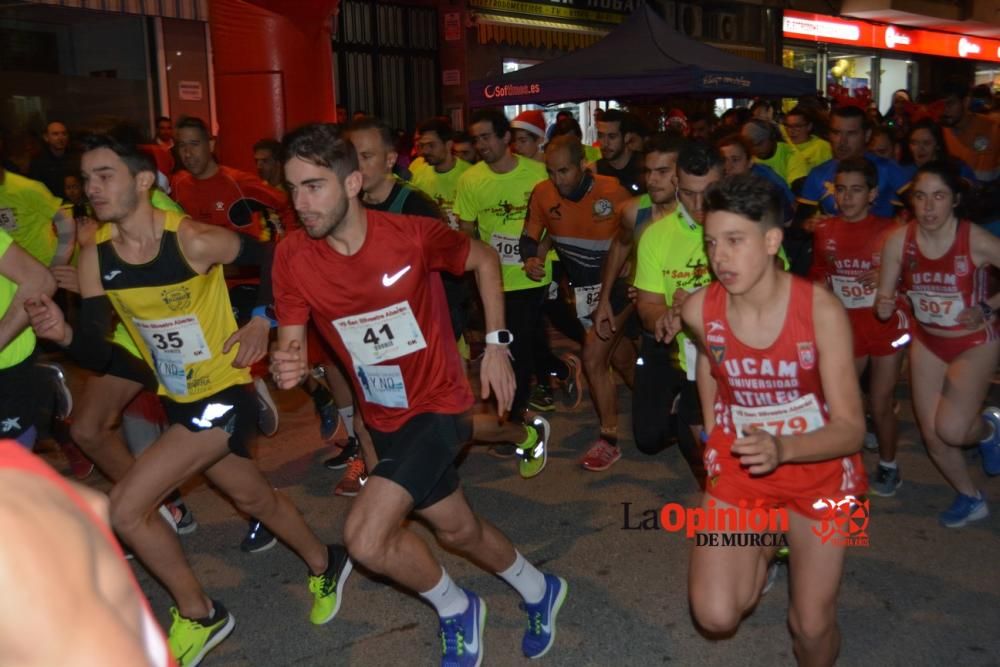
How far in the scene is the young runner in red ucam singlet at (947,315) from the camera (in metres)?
4.93

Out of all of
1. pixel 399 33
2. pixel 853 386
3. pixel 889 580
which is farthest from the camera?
pixel 399 33

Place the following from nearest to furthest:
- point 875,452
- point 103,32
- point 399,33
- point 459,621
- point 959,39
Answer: point 459,621
point 875,452
point 103,32
point 399,33
point 959,39

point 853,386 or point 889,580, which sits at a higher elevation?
point 853,386

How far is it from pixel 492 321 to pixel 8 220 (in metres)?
4.44

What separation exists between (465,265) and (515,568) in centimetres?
117

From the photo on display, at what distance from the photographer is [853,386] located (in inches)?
122

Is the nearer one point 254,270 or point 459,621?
point 459,621

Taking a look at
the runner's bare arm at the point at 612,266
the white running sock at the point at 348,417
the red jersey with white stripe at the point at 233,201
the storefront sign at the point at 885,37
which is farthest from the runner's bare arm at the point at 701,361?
the storefront sign at the point at 885,37

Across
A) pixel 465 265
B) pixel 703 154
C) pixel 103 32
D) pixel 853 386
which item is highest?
pixel 103 32

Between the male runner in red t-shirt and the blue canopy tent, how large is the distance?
19.1ft

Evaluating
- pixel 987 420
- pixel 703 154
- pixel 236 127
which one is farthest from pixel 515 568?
pixel 236 127

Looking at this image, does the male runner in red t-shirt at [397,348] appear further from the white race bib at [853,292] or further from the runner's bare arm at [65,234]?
the runner's bare arm at [65,234]

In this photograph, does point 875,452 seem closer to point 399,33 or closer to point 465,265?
point 465,265

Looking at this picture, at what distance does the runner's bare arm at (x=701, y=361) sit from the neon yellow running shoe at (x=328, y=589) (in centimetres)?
186
